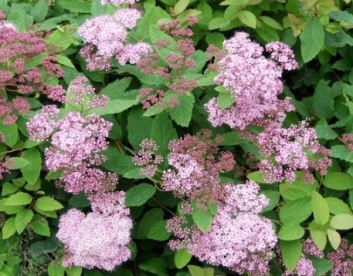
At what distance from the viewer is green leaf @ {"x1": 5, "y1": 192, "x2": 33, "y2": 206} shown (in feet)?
6.97

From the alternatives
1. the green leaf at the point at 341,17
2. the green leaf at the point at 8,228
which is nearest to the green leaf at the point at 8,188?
the green leaf at the point at 8,228

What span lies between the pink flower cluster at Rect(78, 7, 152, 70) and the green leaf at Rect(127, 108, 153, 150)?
0.74 ft

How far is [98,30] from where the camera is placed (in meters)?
2.30

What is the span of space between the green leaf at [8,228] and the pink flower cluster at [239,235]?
2.39ft

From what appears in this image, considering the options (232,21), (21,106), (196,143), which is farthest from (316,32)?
(21,106)

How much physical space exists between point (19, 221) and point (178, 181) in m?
0.68

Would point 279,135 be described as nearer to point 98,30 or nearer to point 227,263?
point 227,263

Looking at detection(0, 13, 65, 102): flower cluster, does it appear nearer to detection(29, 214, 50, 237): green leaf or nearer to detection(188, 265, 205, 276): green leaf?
detection(29, 214, 50, 237): green leaf

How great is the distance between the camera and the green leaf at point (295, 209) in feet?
7.04

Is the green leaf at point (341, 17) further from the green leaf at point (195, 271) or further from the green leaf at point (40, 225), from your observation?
the green leaf at point (40, 225)

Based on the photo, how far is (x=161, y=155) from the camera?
7.30 ft

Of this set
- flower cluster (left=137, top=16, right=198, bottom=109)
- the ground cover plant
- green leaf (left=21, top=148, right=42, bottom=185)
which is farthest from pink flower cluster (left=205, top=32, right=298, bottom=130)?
green leaf (left=21, top=148, right=42, bottom=185)

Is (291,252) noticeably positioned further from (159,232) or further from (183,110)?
(183,110)

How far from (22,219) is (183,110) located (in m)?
0.80
